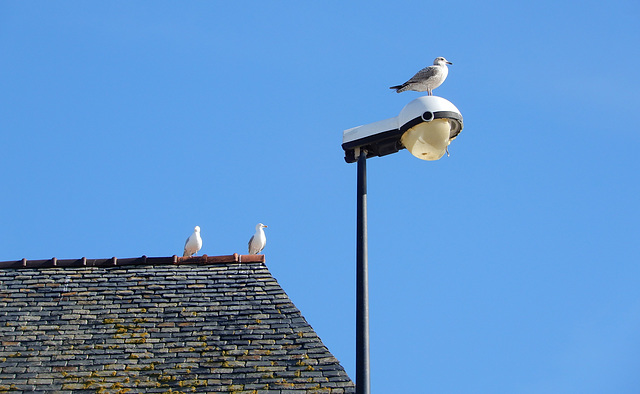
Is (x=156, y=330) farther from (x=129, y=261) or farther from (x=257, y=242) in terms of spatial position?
(x=257, y=242)

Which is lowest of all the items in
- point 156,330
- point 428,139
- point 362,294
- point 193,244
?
point 362,294

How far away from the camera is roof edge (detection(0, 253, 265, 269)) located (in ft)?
37.8

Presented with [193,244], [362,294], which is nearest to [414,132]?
[362,294]

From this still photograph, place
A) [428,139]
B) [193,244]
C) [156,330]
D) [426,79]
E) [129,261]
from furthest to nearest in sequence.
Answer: [193,244], [129,261], [426,79], [156,330], [428,139]

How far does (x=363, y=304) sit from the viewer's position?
702 cm

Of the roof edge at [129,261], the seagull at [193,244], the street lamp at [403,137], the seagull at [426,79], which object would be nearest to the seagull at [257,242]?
the seagull at [193,244]

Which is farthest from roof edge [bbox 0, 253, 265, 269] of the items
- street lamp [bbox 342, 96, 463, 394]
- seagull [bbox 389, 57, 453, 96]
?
street lamp [bbox 342, 96, 463, 394]

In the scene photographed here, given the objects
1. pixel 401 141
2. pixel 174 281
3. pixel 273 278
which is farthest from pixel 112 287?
pixel 401 141

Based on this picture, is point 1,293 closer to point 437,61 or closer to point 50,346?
point 50,346

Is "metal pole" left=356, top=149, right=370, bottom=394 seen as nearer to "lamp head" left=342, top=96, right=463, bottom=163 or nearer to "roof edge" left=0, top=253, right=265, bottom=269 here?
"lamp head" left=342, top=96, right=463, bottom=163

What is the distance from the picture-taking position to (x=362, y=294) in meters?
7.06

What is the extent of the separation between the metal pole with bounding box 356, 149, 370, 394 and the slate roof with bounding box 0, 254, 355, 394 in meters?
2.49

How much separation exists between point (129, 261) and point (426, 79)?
4.30m

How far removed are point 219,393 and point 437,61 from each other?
209 inches
